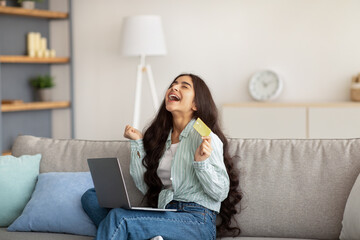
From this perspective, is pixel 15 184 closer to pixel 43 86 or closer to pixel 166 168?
pixel 166 168

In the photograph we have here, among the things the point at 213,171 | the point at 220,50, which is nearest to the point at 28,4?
the point at 220,50

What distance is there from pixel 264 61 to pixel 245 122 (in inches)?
27.4

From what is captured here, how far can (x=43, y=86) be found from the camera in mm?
5887

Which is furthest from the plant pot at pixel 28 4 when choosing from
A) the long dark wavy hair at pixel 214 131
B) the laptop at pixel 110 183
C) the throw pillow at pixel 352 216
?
the throw pillow at pixel 352 216

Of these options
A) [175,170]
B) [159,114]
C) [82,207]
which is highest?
[159,114]

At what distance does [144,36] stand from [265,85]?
3.87ft

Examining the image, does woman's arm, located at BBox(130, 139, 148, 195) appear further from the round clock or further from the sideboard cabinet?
the round clock

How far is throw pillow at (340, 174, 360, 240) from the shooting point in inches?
92.6

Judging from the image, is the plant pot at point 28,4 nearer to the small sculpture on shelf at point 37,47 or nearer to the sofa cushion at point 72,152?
the small sculpture on shelf at point 37,47

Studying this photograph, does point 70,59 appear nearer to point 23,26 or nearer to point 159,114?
point 23,26

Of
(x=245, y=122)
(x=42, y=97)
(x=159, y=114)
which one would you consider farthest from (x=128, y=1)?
(x=159, y=114)

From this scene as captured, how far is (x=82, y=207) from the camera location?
2709 millimetres

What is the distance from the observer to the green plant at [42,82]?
19.3ft

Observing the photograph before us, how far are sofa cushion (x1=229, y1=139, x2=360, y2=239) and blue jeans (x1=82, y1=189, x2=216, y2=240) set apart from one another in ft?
0.77
